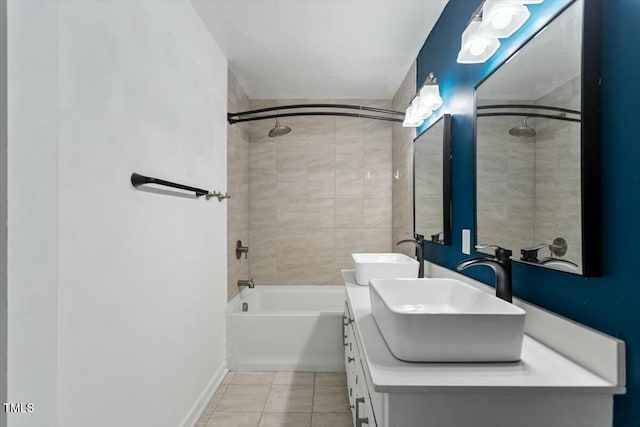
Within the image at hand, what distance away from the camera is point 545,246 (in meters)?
1.16

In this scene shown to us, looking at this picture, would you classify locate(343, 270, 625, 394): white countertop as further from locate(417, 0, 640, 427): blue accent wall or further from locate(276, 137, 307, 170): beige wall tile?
locate(276, 137, 307, 170): beige wall tile

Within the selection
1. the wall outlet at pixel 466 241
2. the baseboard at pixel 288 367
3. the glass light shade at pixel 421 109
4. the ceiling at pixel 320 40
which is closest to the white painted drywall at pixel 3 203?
the ceiling at pixel 320 40

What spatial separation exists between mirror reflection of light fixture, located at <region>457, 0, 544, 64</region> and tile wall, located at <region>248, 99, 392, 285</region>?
2325mm

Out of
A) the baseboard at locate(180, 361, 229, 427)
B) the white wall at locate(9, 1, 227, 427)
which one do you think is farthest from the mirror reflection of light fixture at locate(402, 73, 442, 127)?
the baseboard at locate(180, 361, 229, 427)

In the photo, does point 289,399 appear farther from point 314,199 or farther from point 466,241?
point 314,199

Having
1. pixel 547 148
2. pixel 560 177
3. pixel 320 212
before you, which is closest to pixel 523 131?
pixel 547 148

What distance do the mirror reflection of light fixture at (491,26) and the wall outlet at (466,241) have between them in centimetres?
80

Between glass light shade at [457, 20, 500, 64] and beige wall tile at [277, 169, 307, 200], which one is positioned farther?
beige wall tile at [277, 169, 307, 200]

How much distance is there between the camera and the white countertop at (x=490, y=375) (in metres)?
0.87

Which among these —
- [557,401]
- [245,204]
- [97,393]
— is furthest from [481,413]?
[245,204]

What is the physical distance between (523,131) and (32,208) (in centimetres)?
152

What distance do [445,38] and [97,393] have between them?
8.05 feet

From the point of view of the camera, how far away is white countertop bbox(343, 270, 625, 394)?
866mm

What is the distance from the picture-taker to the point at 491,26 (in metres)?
1.36
